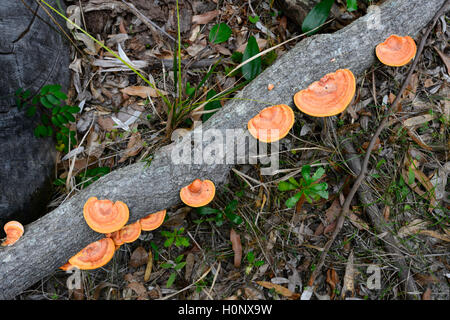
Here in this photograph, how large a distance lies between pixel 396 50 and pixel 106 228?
3.10 m

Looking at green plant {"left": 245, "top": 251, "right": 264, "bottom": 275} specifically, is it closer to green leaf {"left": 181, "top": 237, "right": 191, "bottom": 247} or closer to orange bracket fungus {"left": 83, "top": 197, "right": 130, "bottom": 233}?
green leaf {"left": 181, "top": 237, "right": 191, "bottom": 247}

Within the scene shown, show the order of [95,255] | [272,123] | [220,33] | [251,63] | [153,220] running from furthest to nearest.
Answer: [220,33] → [251,63] → [153,220] → [95,255] → [272,123]

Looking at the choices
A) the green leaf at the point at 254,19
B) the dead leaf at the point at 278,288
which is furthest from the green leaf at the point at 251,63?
the dead leaf at the point at 278,288

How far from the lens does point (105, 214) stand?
2543mm

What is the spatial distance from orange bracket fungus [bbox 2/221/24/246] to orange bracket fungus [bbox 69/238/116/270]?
0.50 m

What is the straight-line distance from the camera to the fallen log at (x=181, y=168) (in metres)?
2.59

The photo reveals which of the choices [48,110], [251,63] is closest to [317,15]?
[251,63]

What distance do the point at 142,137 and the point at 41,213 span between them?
1.34 metres

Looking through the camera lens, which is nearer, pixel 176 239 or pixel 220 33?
pixel 176 239

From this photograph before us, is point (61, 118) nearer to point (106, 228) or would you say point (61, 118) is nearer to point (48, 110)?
point (48, 110)

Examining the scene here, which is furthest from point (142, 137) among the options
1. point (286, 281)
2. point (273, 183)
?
point (286, 281)

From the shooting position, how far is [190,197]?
2.65 metres

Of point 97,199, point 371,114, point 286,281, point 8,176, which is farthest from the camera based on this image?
point 371,114

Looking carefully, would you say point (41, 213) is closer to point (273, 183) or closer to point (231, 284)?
point (231, 284)
